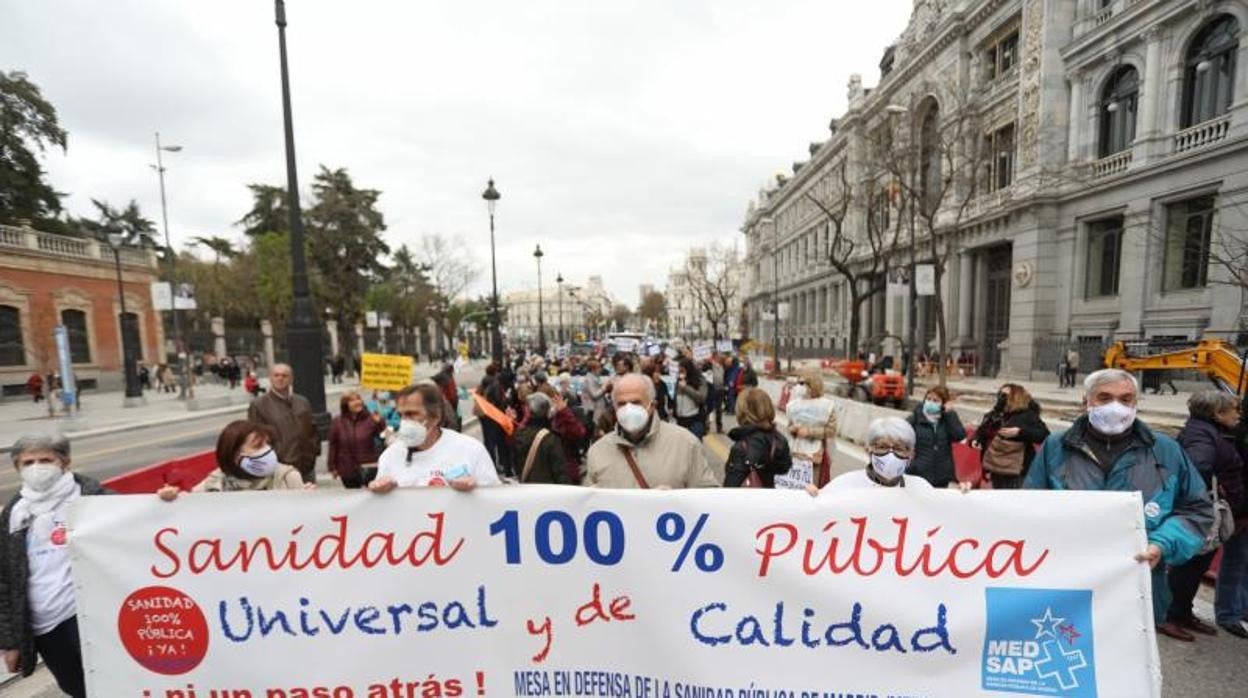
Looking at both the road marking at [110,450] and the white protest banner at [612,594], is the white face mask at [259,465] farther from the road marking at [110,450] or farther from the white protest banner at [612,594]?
the road marking at [110,450]

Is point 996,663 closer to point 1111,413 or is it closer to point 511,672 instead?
point 1111,413

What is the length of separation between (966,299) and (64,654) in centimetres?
3140

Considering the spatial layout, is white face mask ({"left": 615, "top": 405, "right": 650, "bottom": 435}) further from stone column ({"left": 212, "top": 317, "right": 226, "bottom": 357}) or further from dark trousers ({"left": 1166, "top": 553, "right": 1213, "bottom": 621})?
stone column ({"left": 212, "top": 317, "right": 226, "bottom": 357})

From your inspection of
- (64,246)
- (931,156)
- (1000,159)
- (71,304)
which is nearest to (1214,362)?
(931,156)

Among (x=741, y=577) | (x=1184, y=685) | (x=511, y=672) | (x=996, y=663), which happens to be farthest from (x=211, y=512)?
(x=1184, y=685)

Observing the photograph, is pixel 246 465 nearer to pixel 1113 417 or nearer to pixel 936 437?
pixel 1113 417

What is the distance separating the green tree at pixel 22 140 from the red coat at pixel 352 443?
147 feet

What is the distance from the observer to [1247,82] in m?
15.1

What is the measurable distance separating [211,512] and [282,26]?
9.70 metres

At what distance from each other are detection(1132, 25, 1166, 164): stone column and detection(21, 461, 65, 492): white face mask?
84.6 feet

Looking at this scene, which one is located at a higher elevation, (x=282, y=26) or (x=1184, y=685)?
(x=282, y=26)

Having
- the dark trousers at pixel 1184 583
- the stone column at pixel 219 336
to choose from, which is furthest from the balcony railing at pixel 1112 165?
the stone column at pixel 219 336

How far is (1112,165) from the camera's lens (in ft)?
64.6

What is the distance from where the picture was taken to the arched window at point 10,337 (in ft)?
84.3
